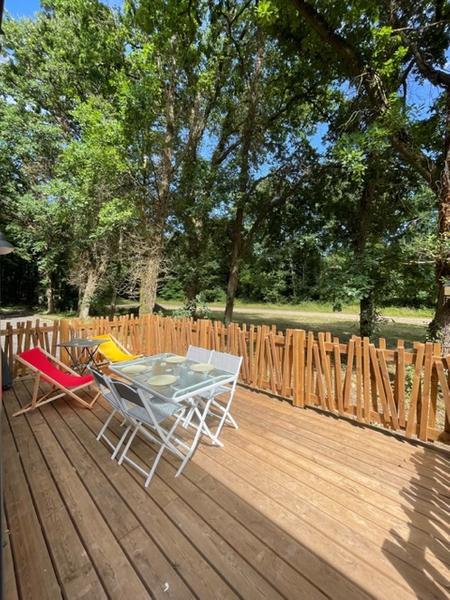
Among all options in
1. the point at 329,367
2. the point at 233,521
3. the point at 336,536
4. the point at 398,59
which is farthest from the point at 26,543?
the point at 398,59

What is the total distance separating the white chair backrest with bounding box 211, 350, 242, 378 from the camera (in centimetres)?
340

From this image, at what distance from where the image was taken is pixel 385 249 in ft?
21.6

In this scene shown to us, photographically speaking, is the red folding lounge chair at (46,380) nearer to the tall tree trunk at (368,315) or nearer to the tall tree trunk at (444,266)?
the tall tree trunk at (444,266)

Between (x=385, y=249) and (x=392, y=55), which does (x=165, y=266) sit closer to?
(x=385, y=249)

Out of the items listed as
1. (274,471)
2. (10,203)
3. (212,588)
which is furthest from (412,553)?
(10,203)

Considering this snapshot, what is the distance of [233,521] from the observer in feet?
6.71

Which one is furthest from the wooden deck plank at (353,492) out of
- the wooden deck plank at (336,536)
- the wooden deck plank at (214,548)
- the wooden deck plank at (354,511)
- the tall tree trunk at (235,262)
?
the tall tree trunk at (235,262)

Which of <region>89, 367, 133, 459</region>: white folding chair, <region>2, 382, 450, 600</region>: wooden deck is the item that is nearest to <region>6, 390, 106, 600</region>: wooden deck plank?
<region>2, 382, 450, 600</region>: wooden deck

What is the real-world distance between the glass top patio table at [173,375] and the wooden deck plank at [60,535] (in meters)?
1.02

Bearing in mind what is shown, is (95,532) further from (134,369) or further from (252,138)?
(252,138)

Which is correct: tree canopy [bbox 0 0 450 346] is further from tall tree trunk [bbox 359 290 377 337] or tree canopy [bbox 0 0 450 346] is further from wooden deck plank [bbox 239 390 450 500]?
Answer: wooden deck plank [bbox 239 390 450 500]

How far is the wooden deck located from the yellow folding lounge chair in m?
1.80

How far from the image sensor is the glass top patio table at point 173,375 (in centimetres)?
267

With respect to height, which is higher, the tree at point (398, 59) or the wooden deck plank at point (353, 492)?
the tree at point (398, 59)
